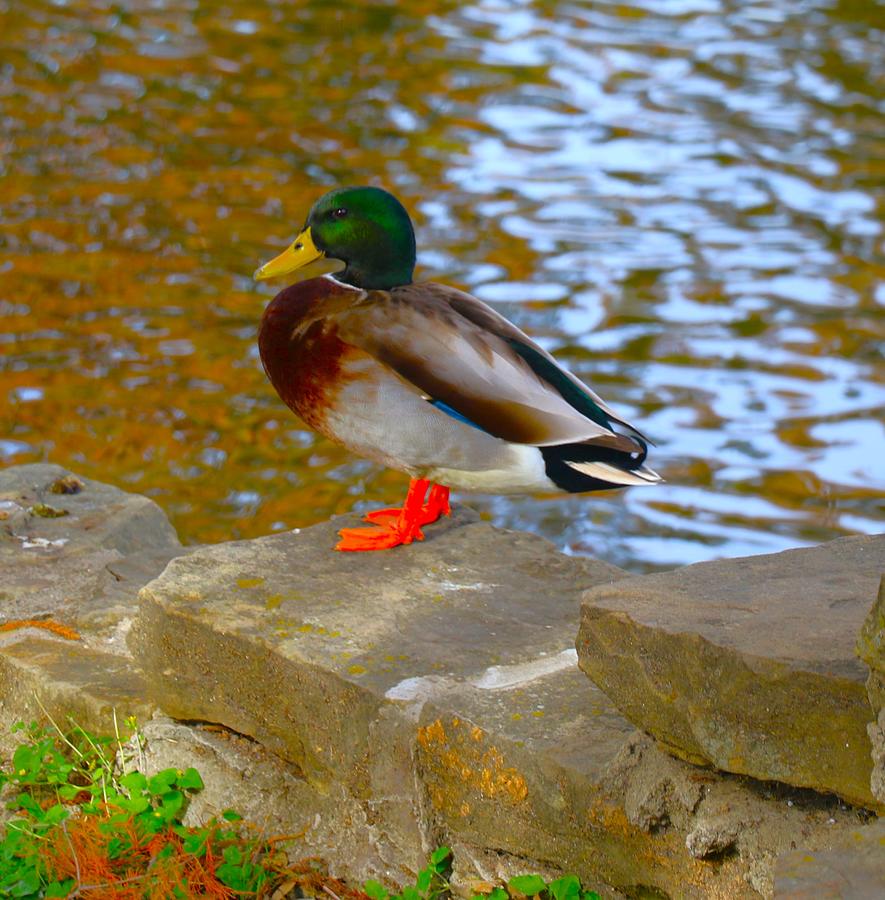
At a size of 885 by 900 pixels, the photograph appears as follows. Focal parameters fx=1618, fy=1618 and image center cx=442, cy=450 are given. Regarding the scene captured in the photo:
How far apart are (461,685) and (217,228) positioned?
204 inches

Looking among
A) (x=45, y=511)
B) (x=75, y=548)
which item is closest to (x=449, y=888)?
(x=75, y=548)

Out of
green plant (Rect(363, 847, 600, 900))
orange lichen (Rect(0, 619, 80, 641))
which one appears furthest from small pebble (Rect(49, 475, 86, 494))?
green plant (Rect(363, 847, 600, 900))

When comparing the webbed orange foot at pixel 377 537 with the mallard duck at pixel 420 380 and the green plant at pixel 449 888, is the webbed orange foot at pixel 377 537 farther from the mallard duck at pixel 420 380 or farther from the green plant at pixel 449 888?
the green plant at pixel 449 888

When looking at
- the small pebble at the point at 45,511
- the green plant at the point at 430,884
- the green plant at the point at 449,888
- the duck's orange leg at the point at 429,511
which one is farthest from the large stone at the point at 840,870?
the small pebble at the point at 45,511

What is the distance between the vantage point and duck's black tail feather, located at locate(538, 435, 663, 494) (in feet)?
10.2

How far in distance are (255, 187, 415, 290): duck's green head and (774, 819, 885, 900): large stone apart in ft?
5.60

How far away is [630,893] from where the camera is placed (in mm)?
2477

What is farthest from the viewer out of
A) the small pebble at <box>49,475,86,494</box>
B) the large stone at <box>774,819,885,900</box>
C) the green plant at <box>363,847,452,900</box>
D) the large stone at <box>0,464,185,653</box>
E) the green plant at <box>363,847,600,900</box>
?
the small pebble at <box>49,475,86,494</box>

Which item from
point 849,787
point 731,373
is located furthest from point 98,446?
point 849,787

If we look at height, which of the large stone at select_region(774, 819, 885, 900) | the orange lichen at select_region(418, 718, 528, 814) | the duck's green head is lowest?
the orange lichen at select_region(418, 718, 528, 814)

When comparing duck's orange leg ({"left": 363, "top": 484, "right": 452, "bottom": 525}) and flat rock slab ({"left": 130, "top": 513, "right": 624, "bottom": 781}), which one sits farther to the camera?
duck's orange leg ({"left": 363, "top": 484, "right": 452, "bottom": 525})

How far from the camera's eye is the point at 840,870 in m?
1.83

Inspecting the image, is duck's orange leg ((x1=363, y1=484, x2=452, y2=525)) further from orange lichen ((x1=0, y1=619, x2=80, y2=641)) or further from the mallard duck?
orange lichen ((x1=0, y1=619, x2=80, y2=641))

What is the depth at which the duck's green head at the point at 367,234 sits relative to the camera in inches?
128
